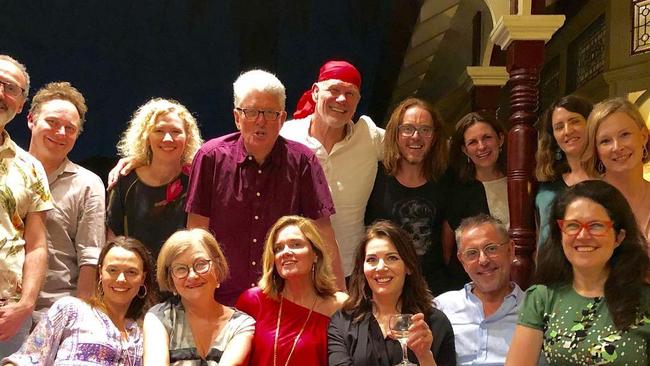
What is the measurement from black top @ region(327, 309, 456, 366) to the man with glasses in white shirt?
0.42 feet

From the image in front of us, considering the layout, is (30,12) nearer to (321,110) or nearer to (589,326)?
(321,110)

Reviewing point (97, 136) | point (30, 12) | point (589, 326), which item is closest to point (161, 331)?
point (589, 326)

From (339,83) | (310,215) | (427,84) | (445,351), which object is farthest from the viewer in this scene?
(427,84)

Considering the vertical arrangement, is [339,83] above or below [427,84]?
below

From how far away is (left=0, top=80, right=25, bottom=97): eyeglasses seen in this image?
9.62ft

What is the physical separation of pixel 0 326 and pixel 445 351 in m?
1.62

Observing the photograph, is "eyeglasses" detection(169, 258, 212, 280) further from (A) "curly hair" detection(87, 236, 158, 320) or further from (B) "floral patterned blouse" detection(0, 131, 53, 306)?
(B) "floral patterned blouse" detection(0, 131, 53, 306)

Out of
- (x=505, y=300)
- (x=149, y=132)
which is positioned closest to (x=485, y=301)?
(x=505, y=300)

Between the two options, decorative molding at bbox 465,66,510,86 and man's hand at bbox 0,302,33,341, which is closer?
man's hand at bbox 0,302,33,341

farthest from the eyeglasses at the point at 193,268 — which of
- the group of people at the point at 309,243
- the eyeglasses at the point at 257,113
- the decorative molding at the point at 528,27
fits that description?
the decorative molding at the point at 528,27

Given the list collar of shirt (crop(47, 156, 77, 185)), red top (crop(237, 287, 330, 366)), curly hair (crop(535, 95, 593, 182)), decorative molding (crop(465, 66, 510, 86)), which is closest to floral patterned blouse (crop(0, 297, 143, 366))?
red top (crop(237, 287, 330, 366))

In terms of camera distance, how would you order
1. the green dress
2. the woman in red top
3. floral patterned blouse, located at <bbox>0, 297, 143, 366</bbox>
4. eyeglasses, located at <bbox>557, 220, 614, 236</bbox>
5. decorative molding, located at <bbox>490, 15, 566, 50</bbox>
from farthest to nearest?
decorative molding, located at <bbox>490, 15, 566, 50</bbox> → the woman in red top → floral patterned blouse, located at <bbox>0, 297, 143, 366</bbox> → eyeglasses, located at <bbox>557, 220, 614, 236</bbox> → the green dress

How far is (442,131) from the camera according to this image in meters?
3.57

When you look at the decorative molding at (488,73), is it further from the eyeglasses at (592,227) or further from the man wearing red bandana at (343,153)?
the eyeglasses at (592,227)
